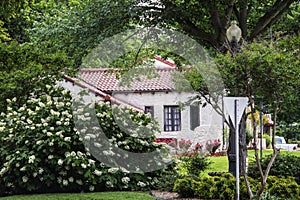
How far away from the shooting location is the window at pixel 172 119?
2411cm

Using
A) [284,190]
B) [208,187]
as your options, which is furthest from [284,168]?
[208,187]

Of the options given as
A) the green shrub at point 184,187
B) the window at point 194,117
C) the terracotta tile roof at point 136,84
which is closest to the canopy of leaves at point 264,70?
the green shrub at point 184,187

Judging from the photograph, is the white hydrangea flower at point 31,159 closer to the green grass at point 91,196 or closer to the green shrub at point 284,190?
the green grass at point 91,196

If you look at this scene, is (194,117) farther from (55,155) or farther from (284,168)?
(55,155)

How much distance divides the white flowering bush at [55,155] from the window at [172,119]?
11500mm

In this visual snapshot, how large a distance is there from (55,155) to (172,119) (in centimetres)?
1355

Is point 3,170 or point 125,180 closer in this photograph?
point 3,170

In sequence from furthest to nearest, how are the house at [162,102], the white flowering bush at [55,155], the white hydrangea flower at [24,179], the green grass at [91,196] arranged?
1. the house at [162,102]
2. the white flowering bush at [55,155]
3. the white hydrangea flower at [24,179]
4. the green grass at [91,196]

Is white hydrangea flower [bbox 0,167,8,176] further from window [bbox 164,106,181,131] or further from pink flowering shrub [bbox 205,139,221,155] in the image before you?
window [bbox 164,106,181,131]

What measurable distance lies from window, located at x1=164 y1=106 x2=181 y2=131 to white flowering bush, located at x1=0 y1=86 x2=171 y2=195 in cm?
1150

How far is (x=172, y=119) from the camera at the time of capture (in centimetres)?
2447

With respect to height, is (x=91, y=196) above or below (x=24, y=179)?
below

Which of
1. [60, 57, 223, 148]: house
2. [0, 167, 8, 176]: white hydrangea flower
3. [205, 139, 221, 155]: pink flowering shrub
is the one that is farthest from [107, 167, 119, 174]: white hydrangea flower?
[60, 57, 223, 148]: house

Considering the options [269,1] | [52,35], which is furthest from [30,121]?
[269,1]
